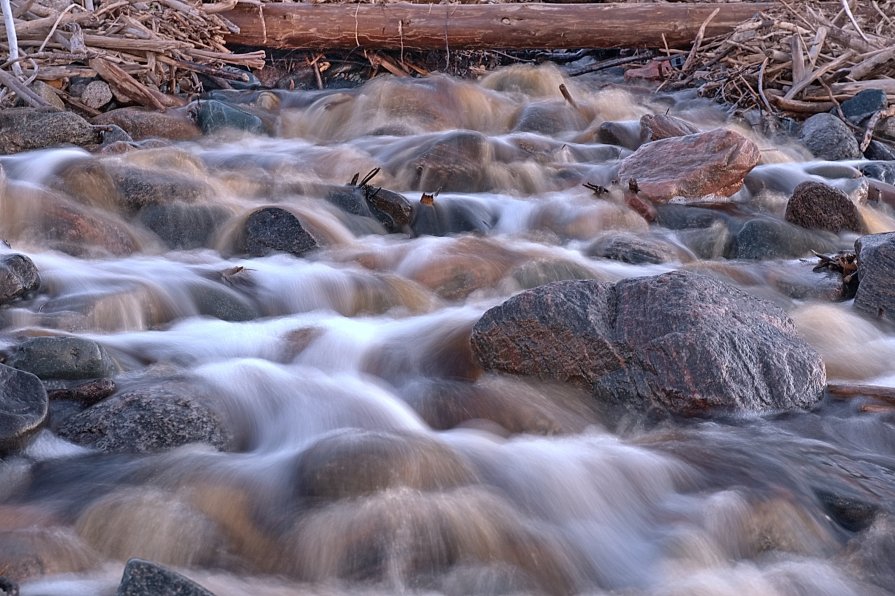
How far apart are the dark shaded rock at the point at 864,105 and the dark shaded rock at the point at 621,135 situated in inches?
73.3

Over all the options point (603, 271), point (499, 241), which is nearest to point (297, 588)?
point (603, 271)

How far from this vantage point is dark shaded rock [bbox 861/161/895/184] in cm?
692

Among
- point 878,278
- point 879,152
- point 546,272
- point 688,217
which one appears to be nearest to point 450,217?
point 546,272

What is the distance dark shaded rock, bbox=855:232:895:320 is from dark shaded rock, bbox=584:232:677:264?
1.08 meters

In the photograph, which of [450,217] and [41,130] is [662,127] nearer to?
[450,217]

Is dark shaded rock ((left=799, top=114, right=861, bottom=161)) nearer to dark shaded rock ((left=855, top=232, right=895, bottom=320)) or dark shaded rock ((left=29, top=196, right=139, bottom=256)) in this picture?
dark shaded rock ((left=855, top=232, right=895, bottom=320))

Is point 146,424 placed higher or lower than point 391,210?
higher

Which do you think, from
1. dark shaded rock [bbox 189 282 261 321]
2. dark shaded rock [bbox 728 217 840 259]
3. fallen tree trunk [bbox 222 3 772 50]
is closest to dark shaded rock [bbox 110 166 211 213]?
dark shaded rock [bbox 189 282 261 321]

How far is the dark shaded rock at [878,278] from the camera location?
436 cm

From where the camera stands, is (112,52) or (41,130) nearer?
(41,130)

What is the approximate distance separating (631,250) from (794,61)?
13.4 feet

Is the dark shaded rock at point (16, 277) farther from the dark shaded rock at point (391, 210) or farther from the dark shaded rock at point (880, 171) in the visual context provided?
the dark shaded rock at point (880, 171)

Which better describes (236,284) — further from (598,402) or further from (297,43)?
(297,43)

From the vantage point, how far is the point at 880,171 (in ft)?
22.8
